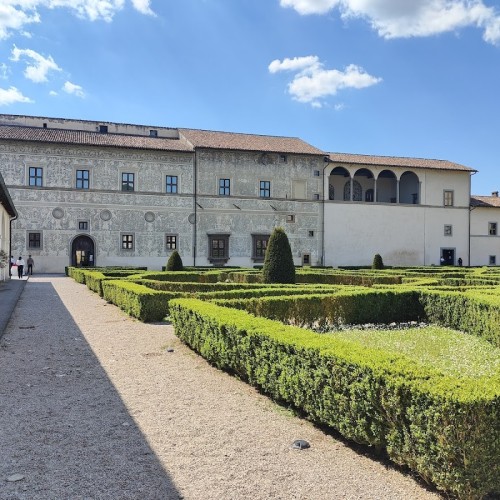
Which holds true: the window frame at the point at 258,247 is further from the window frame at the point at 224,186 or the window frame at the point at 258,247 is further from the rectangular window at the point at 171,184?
the rectangular window at the point at 171,184

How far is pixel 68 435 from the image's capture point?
4.13m

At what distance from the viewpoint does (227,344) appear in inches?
241

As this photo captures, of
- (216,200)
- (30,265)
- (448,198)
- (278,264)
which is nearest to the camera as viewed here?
(278,264)

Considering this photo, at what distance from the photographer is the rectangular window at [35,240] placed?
30.4 metres

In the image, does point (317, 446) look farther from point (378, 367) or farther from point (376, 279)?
point (376, 279)

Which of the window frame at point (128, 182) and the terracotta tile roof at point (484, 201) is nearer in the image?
the window frame at point (128, 182)

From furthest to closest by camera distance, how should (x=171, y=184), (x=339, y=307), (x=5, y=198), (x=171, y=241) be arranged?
1. (x=171, y=184)
2. (x=171, y=241)
3. (x=5, y=198)
4. (x=339, y=307)

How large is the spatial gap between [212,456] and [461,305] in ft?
24.7

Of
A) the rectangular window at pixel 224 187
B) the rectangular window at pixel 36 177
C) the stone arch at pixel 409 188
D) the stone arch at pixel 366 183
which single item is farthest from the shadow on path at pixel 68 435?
the stone arch at pixel 409 188

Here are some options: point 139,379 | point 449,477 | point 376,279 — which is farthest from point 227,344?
point 376,279

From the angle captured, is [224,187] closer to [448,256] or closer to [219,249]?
[219,249]

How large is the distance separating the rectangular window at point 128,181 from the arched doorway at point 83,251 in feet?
13.7

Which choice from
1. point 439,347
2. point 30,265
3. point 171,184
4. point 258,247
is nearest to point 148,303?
point 439,347

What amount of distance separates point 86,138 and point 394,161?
23.4 metres
